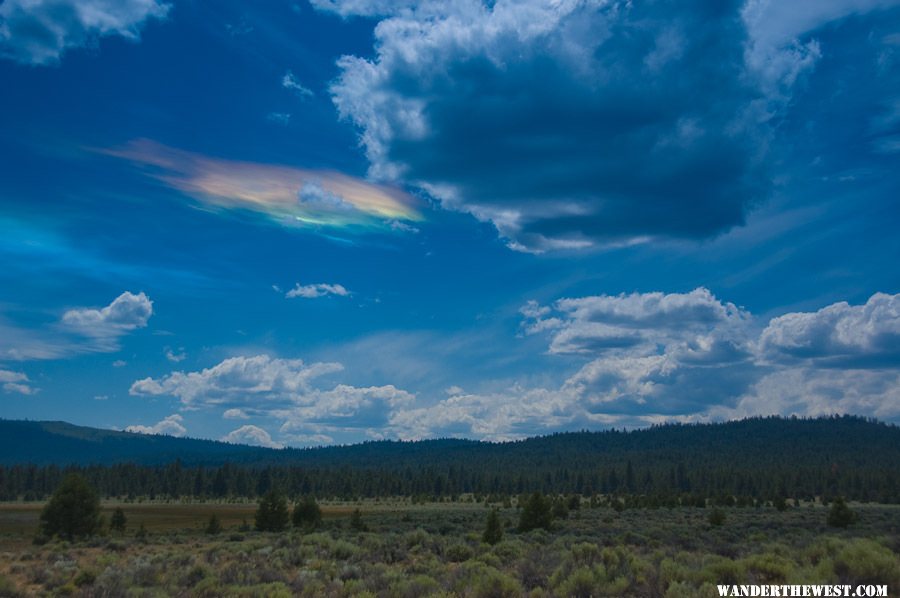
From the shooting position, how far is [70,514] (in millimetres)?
39469

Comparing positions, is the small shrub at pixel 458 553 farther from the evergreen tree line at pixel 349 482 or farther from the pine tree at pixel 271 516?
the evergreen tree line at pixel 349 482

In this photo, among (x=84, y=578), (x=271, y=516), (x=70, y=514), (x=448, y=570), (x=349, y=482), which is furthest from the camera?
(x=349, y=482)

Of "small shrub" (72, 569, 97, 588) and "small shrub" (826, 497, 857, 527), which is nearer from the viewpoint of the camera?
"small shrub" (72, 569, 97, 588)

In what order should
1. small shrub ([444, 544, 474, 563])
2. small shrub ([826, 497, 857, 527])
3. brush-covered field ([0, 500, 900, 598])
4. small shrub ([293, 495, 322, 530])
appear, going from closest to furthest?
1. brush-covered field ([0, 500, 900, 598])
2. small shrub ([444, 544, 474, 563])
3. small shrub ([826, 497, 857, 527])
4. small shrub ([293, 495, 322, 530])

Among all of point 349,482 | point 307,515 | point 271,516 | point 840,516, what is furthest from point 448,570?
point 349,482

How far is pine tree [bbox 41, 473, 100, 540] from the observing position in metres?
39.2

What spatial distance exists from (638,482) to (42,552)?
15224 cm

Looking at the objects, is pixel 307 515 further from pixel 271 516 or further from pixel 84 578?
pixel 84 578

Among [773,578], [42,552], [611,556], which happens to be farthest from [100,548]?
[773,578]

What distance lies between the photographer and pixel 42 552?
30.6 metres

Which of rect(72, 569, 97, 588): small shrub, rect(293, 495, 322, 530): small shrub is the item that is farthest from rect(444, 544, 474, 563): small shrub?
rect(293, 495, 322, 530): small shrub

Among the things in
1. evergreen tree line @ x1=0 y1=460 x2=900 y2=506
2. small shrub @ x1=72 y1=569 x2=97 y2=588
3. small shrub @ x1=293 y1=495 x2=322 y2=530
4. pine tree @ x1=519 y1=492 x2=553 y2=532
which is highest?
small shrub @ x1=72 y1=569 x2=97 y2=588

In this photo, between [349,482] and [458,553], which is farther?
[349,482]

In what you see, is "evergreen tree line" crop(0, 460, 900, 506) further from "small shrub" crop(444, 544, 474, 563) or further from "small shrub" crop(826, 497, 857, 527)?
"small shrub" crop(444, 544, 474, 563)
